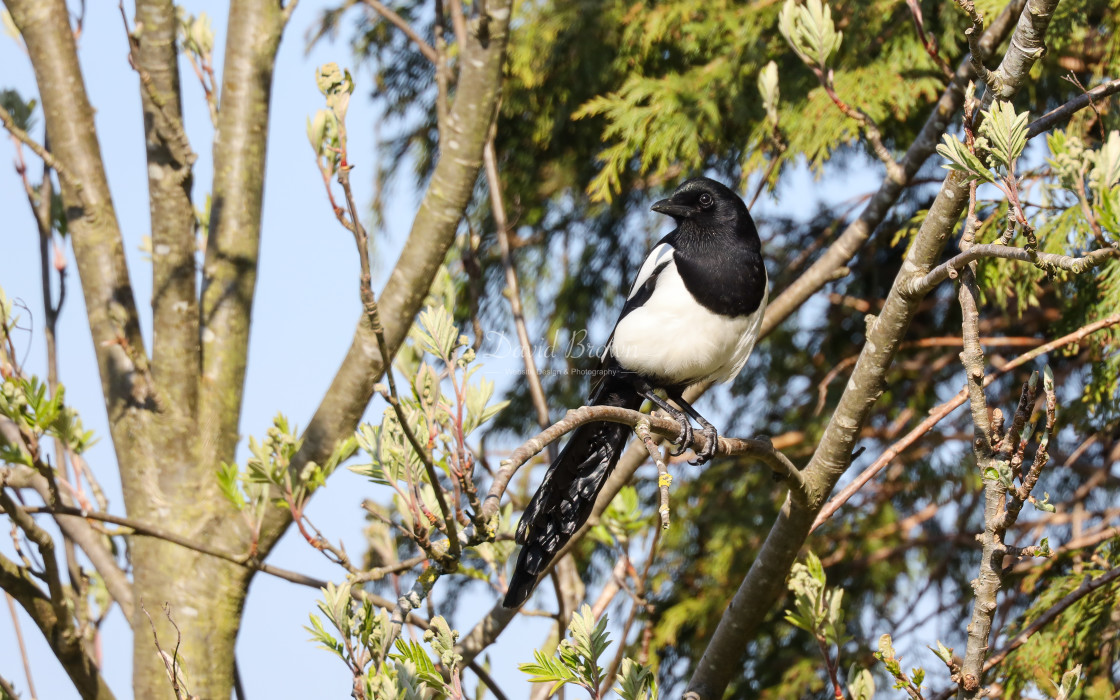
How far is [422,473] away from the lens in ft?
6.85

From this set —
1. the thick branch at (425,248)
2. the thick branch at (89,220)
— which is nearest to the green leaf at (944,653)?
the thick branch at (425,248)

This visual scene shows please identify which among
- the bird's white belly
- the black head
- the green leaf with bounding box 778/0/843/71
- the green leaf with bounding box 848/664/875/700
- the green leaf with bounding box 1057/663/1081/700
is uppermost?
the black head

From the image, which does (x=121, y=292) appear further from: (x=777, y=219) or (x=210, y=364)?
(x=777, y=219)

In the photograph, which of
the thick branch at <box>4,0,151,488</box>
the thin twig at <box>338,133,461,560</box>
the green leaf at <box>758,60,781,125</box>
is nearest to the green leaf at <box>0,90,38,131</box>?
the thick branch at <box>4,0,151,488</box>

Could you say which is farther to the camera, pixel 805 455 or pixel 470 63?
pixel 805 455

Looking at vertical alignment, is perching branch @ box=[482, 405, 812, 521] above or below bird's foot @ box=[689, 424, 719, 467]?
below

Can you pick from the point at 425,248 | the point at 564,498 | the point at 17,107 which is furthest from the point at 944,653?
the point at 17,107

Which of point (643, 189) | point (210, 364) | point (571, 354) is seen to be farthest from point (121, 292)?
point (643, 189)

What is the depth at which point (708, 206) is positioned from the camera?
3.23 metres

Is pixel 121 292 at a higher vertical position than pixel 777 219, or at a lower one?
lower

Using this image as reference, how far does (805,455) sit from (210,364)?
2110 mm

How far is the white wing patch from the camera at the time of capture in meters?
3.26

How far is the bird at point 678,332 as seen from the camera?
2746 millimetres

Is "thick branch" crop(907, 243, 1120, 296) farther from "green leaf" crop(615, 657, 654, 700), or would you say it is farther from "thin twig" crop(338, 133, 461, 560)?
"thin twig" crop(338, 133, 461, 560)
